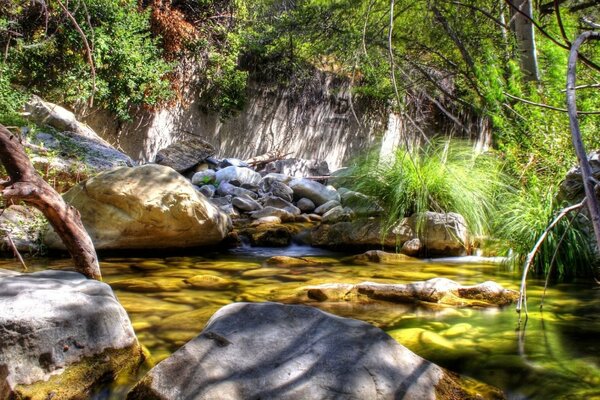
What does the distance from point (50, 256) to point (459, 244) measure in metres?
4.18

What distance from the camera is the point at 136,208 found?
15.8ft

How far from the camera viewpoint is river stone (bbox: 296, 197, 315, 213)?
791 cm

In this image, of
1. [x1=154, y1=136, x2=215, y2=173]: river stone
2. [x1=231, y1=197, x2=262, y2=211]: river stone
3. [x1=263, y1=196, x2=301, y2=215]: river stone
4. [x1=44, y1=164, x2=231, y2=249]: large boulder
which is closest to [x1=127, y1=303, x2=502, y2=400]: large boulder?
[x1=44, y1=164, x2=231, y2=249]: large boulder

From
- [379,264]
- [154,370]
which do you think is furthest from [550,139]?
[154,370]

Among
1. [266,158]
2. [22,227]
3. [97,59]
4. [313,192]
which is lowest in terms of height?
[22,227]

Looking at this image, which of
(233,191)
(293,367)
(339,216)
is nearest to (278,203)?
(233,191)

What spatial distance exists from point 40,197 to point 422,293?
2.43m

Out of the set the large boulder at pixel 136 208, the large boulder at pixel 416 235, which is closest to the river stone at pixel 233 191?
the large boulder at pixel 416 235

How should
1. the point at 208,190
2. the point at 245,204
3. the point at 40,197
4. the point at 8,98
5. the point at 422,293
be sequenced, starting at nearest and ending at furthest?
the point at 40,197 < the point at 422,293 < the point at 8,98 < the point at 245,204 < the point at 208,190

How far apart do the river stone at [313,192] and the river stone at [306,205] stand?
215mm

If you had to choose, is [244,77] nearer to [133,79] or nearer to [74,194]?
[133,79]

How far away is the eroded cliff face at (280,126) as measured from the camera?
10336 mm

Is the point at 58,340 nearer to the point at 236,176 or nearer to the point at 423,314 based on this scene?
the point at 423,314

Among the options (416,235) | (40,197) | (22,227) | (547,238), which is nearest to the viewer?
(40,197)
